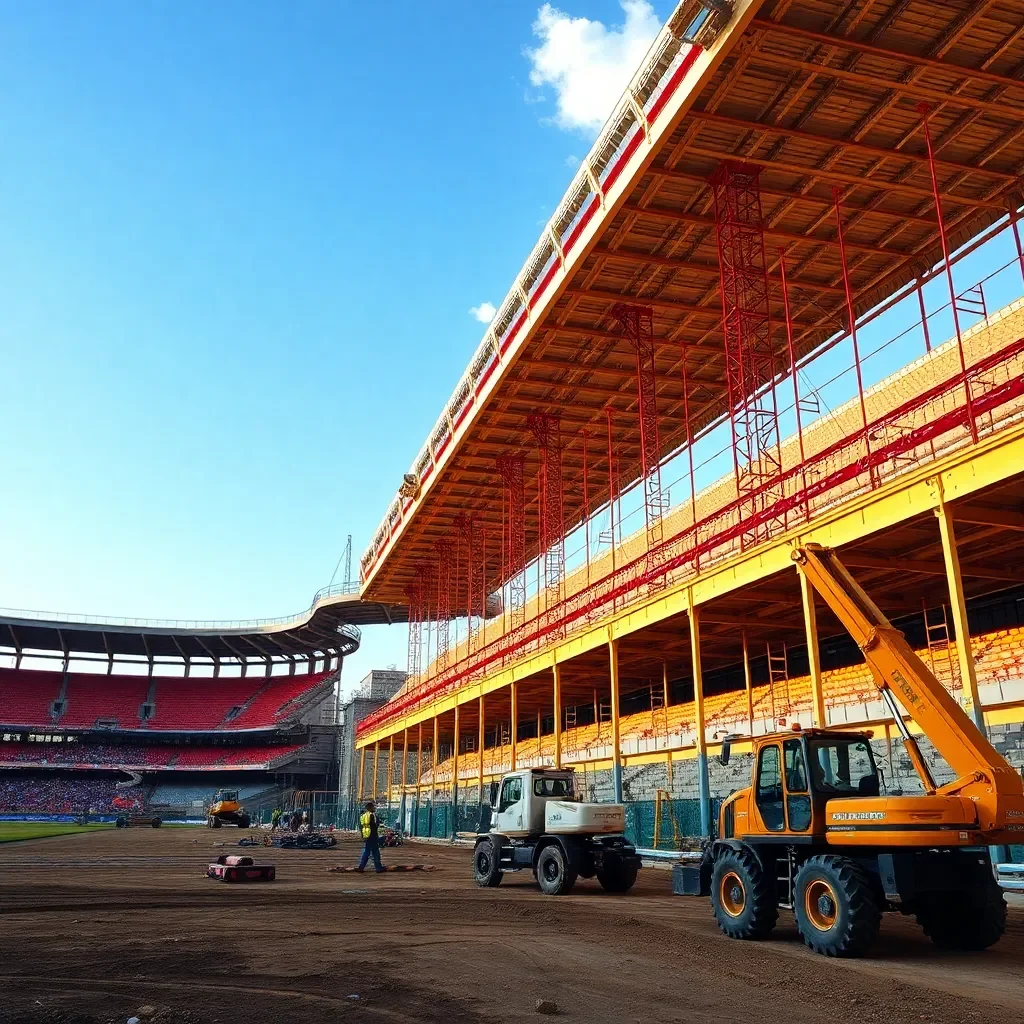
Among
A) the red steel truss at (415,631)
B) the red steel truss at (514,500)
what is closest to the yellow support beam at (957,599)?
the red steel truss at (514,500)

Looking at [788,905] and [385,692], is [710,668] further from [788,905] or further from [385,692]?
[385,692]

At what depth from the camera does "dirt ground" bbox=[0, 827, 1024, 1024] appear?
707 centimetres

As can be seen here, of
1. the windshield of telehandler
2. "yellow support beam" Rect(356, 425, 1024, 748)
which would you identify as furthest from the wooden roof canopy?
the windshield of telehandler

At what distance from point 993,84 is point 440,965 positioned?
19426 mm

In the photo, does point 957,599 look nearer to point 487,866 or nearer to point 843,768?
point 843,768

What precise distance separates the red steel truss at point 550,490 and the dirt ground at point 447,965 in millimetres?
20661

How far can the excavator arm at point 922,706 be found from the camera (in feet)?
29.6

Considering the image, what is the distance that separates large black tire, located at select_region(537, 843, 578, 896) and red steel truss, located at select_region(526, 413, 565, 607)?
18.1m

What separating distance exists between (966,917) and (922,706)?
220 cm

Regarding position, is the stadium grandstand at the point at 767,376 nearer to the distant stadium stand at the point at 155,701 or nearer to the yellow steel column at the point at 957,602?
the yellow steel column at the point at 957,602

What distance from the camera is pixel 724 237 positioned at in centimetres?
2314

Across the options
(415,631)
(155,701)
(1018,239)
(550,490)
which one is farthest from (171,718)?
(1018,239)

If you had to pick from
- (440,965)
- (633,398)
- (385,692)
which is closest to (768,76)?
(633,398)

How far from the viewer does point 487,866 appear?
18312 mm
